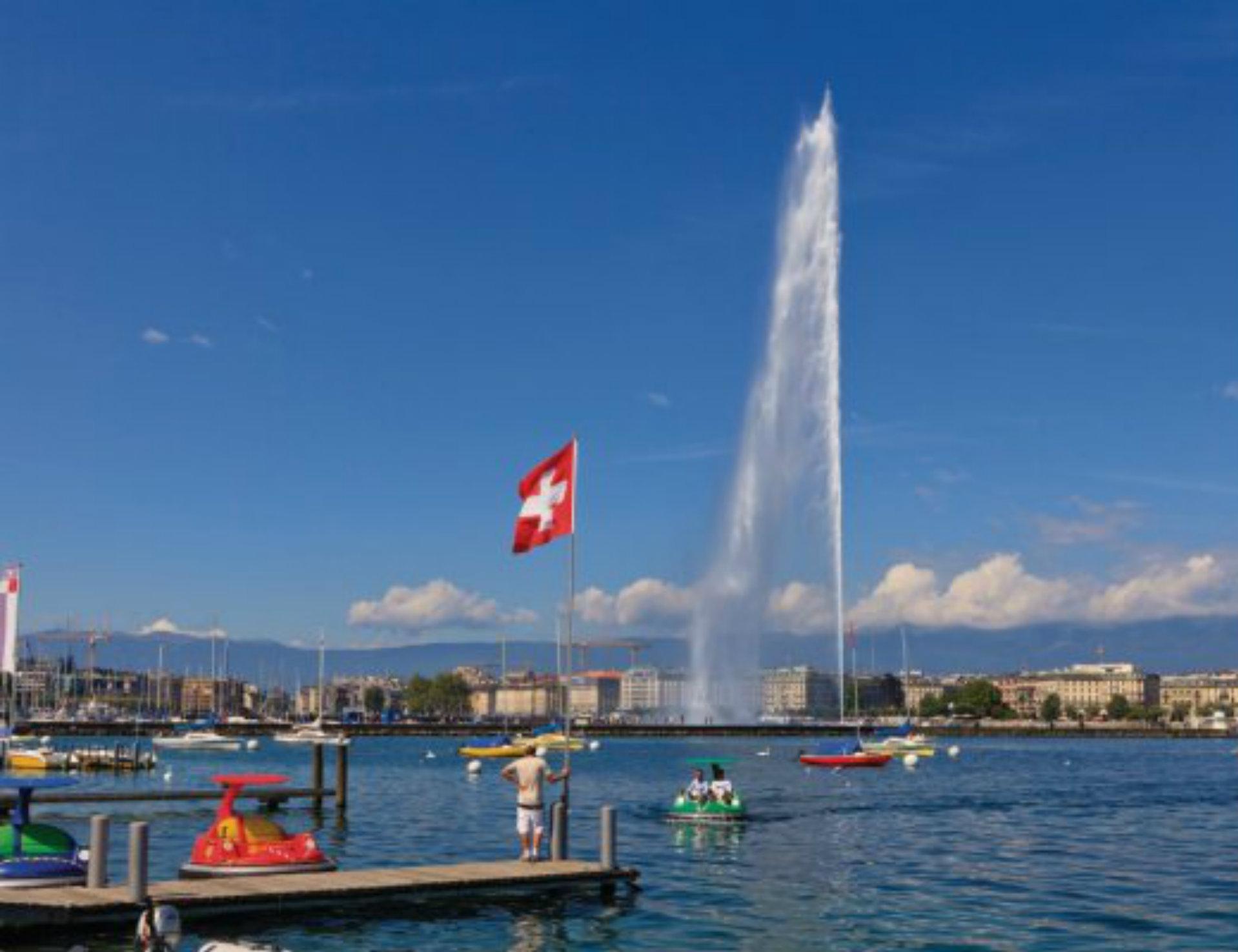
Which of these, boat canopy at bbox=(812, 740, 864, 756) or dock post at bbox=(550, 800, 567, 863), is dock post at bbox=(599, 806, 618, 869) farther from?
boat canopy at bbox=(812, 740, 864, 756)

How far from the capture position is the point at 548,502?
30.9 metres

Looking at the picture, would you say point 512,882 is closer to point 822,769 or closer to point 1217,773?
point 822,769

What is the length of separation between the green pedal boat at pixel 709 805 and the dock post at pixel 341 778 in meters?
12.2

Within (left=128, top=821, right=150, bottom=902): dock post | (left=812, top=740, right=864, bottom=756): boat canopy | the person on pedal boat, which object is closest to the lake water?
(left=128, top=821, right=150, bottom=902): dock post

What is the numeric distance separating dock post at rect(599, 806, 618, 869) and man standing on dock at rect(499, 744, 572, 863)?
1182 mm

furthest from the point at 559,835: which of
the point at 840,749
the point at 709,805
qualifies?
the point at 840,749

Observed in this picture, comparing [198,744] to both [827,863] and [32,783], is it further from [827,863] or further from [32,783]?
[32,783]

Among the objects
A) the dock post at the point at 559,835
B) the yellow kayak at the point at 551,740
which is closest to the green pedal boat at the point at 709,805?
the dock post at the point at 559,835

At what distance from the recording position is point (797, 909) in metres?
30.7

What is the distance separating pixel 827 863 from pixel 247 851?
1771 cm

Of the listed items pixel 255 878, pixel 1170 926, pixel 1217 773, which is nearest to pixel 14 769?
pixel 255 878

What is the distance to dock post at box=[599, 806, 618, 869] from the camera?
98.2ft

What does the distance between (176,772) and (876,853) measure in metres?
66.0

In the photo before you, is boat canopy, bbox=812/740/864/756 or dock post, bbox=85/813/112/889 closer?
dock post, bbox=85/813/112/889
